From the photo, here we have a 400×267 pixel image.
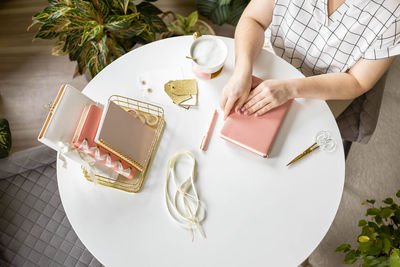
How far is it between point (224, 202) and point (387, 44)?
0.71 meters

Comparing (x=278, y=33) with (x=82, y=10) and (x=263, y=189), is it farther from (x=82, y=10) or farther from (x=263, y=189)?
(x=82, y=10)

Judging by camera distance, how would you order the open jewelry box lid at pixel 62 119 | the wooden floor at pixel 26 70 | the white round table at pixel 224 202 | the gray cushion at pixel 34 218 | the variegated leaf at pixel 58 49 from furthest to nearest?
the wooden floor at pixel 26 70 < the variegated leaf at pixel 58 49 < the gray cushion at pixel 34 218 < the white round table at pixel 224 202 < the open jewelry box lid at pixel 62 119

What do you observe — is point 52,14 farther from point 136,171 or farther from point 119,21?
point 136,171

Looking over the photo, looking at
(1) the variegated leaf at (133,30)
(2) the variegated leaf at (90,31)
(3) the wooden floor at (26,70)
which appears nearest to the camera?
(2) the variegated leaf at (90,31)

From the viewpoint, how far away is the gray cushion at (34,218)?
1.24 m

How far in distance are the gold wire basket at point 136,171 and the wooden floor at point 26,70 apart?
1051 mm

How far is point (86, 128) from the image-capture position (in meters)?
0.89

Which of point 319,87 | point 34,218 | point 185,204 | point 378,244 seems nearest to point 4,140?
point 34,218

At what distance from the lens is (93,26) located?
138 cm

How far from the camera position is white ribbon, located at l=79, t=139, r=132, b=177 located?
0.88m

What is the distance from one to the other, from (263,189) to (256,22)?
635 millimetres

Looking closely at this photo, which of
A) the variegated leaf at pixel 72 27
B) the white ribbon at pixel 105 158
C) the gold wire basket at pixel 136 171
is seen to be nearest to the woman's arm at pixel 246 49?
the gold wire basket at pixel 136 171

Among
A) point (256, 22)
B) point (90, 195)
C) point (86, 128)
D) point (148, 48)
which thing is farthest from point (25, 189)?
point (256, 22)

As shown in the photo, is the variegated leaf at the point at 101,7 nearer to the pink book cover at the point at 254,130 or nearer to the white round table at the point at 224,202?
the white round table at the point at 224,202
